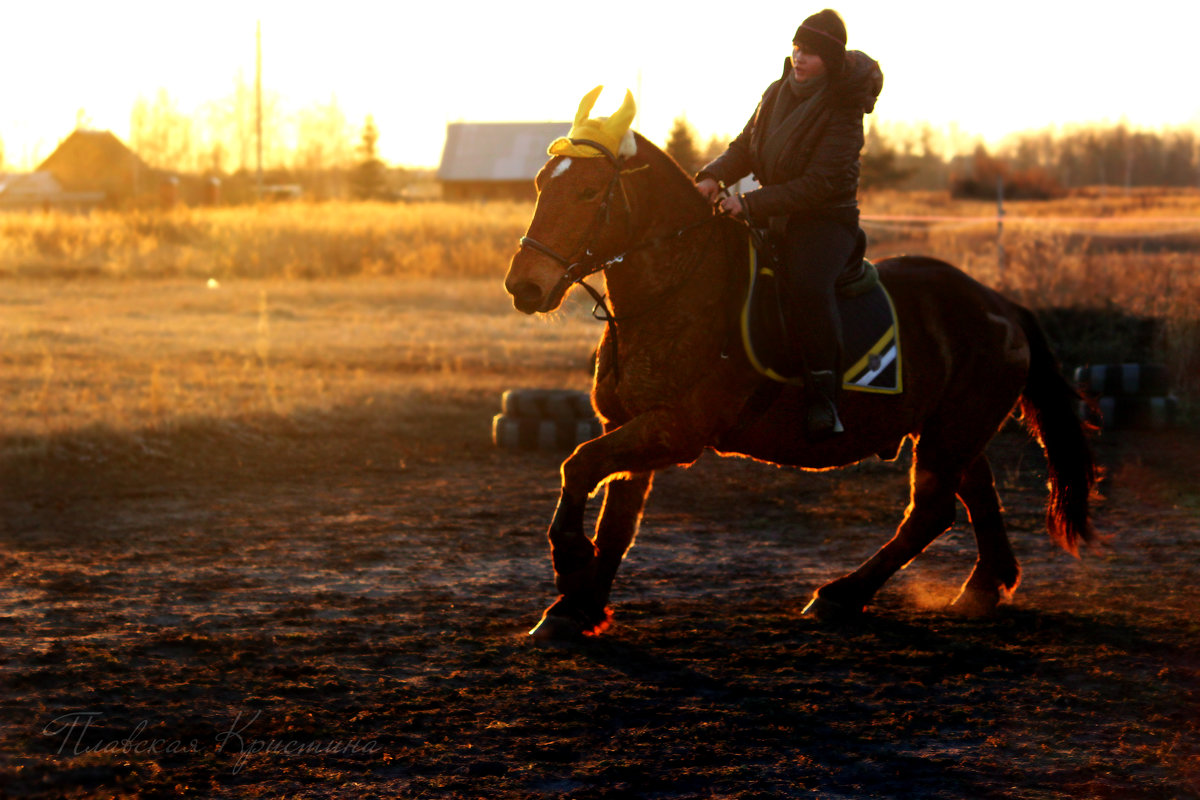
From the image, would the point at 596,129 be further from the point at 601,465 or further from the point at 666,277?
the point at 601,465

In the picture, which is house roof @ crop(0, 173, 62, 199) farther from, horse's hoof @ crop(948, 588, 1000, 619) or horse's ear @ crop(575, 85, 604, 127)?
horse's hoof @ crop(948, 588, 1000, 619)

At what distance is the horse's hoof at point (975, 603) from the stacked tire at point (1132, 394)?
6.27m

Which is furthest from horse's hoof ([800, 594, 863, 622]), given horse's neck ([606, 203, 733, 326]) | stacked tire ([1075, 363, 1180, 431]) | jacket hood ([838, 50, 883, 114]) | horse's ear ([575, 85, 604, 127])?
stacked tire ([1075, 363, 1180, 431])

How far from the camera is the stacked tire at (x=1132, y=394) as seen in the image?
1212 centimetres

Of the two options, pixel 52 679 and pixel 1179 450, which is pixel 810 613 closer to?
pixel 52 679

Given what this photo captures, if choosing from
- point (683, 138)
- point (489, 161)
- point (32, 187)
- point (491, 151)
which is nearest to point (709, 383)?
point (683, 138)

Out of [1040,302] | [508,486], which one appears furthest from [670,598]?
[1040,302]

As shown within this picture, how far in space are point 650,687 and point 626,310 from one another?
1685 millimetres

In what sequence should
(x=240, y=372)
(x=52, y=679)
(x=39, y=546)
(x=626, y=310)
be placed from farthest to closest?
(x=240, y=372), (x=39, y=546), (x=626, y=310), (x=52, y=679)

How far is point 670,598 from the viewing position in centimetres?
677

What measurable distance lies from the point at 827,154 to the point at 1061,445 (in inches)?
97.1

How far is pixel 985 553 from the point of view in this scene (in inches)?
260

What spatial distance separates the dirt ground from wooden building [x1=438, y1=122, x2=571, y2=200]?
57.2 meters

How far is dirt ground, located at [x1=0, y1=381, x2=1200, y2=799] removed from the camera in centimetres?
421
